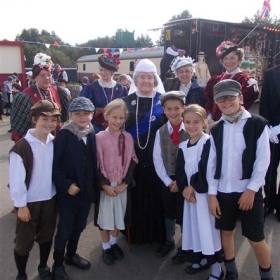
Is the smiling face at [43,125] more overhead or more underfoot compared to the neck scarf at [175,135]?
more overhead

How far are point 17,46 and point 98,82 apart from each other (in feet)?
39.3

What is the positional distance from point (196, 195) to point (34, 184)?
130 centimetres

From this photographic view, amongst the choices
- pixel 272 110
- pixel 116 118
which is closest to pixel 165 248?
pixel 116 118

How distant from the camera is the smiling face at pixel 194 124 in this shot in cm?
254

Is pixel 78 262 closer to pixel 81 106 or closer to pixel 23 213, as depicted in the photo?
pixel 23 213

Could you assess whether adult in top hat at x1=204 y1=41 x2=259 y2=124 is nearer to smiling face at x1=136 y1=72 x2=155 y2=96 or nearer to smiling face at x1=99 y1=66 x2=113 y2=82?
smiling face at x1=136 y1=72 x2=155 y2=96

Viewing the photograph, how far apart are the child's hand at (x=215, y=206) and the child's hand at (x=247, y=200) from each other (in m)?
0.17

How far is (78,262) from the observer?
9.34ft

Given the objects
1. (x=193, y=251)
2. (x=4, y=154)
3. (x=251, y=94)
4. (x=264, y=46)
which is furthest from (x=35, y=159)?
(x=264, y=46)

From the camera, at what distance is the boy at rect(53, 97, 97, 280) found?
2.53m

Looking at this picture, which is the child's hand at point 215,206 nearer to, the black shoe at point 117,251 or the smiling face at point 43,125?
the black shoe at point 117,251

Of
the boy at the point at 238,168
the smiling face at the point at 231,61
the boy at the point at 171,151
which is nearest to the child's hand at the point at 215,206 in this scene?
the boy at the point at 238,168

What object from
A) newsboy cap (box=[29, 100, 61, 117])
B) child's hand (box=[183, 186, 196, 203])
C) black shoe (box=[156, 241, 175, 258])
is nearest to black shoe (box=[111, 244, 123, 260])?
black shoe (box=[156, 241, 175, 258])

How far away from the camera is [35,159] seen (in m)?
2.43
